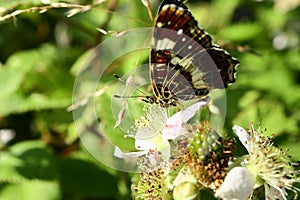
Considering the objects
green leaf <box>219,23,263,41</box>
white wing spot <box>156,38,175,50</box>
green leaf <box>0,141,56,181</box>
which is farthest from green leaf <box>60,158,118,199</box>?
green leaf <box>219,23,263,41</box>

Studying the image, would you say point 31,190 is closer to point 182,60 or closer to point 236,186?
point 182,60

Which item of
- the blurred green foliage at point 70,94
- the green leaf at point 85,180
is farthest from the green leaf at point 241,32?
the green leaf at point 85,180

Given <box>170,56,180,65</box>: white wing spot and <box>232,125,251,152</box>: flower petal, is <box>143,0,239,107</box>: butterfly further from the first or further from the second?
<box>232,125,251,152</box>: flower petal

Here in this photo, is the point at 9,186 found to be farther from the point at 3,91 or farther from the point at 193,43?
the point at 193,43

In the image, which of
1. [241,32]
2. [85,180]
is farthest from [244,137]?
[241,32]

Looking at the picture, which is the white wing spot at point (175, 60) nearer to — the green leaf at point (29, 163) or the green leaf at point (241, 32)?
the green leaf at point (29, 163)

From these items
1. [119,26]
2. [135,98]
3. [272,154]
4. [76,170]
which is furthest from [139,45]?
[272,154]
